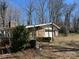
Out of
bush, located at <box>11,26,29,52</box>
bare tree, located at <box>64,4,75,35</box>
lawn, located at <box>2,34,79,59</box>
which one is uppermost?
bare tree, located at <box>64,4,75,35</box>

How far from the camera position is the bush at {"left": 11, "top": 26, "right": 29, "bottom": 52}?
68.0 ft

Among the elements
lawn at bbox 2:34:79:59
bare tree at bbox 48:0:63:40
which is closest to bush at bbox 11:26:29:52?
lawn at bbox 2:34:79:59

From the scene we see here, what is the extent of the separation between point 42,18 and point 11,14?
9645 millimetres

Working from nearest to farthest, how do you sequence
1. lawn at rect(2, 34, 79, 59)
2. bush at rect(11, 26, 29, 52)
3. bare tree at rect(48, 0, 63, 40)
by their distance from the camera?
1. lawn at rect(2, 34, 79, 59)
2. bush at rect(11, 26, 29, 52)
3. bare tree at rect(48, 0, 63, 40)

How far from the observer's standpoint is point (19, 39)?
68.9 feet

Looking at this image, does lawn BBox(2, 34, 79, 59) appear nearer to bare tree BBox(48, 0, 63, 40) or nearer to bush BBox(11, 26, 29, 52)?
bush BBox(11, 26, 29, 52)

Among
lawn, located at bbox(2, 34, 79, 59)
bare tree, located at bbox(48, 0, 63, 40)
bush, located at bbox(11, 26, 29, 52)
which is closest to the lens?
lawn, located at bbox(2, 34, 79, 59)

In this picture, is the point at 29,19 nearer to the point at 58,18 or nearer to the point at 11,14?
Answer: the point at 11,14

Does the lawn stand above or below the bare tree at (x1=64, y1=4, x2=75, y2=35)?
below

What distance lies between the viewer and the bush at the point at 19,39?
20.7 m

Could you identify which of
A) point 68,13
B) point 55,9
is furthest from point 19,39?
point 68,13

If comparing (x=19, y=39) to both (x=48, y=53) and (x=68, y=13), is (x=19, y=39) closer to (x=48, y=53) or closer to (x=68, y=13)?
(x=48, y=53)

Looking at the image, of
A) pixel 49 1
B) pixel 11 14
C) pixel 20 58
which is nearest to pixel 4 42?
pixel 20 58

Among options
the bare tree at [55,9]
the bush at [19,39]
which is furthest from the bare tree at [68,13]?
the bush at [19,39]
